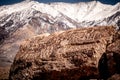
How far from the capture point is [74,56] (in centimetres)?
1267

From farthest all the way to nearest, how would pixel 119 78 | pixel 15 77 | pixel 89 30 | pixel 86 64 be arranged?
pixel 15 77
pixel 89 30
pixel 86 64
pixel 119 78

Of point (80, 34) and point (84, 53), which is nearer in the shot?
point (84, 53)

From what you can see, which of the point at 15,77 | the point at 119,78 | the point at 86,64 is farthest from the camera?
the point at 15,77

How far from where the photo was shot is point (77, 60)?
12547 mm

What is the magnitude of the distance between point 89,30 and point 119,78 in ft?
10.7

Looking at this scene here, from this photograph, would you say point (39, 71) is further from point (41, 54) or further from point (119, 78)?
point (119, 78)

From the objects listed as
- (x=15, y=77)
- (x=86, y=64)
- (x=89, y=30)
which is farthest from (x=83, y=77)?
(x=15, y=77)

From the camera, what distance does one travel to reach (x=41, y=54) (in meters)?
13.9

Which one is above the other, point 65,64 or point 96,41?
point 96,41

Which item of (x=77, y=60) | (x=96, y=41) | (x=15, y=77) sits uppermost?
(x=96, y=41)

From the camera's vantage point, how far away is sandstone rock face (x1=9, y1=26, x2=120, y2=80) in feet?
39.6

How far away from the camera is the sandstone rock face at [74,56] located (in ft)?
39.6

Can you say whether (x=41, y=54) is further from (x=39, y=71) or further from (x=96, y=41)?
(x=96, y=41)

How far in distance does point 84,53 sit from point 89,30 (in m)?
1.39
